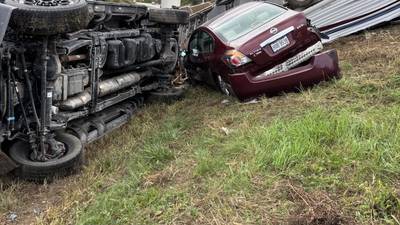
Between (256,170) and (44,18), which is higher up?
(44,18)

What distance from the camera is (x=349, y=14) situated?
34.9 feet

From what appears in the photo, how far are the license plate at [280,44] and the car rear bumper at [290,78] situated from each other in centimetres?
41

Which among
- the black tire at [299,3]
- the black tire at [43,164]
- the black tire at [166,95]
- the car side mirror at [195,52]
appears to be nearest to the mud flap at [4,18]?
the black tire at [43,164]

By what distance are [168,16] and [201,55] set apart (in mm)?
886

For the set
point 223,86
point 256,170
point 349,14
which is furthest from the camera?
point 349,14

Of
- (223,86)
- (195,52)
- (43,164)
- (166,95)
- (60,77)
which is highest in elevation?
(60,77)

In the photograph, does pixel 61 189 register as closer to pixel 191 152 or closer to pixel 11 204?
pixel 11 204

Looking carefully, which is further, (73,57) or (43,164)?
(73,57)

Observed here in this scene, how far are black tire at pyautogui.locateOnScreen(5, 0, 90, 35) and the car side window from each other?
3.39m

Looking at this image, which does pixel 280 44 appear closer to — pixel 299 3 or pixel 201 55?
pixel 201 55

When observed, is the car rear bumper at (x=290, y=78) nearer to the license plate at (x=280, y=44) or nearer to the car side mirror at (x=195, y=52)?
the license plate at (x=280, y=44)

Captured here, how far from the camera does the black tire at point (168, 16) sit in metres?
7.81

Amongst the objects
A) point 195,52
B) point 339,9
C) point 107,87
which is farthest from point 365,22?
point 107,87

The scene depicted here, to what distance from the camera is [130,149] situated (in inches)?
231
